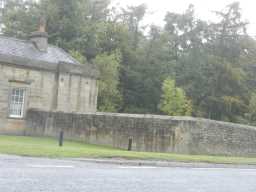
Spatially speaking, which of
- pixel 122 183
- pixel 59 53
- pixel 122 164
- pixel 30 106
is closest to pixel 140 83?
pixel 59 53

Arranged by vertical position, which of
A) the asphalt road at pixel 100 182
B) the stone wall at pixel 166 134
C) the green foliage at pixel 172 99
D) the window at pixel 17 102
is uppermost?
the green foliage at pixel 172 99

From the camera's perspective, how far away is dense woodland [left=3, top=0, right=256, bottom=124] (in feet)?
166

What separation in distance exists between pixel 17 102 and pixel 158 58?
96.4 ft

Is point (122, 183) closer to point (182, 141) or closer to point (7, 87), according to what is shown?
point (182, 141)

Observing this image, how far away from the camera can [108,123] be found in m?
25.5

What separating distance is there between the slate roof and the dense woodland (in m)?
10.8

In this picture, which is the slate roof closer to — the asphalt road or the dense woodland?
the dense woodland

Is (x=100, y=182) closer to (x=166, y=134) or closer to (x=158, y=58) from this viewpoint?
(x=166, y=134)

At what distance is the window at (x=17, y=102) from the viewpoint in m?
30.6

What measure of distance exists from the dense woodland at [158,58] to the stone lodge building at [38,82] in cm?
1192

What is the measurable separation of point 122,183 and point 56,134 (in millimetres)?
18962

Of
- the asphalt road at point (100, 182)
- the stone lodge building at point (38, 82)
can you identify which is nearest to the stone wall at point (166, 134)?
the stone lodge building at point (38, 82)

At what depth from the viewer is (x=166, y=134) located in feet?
76.3

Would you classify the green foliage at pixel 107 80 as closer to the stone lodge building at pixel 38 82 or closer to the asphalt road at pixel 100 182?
the stone lodge building at pixel 38 82
